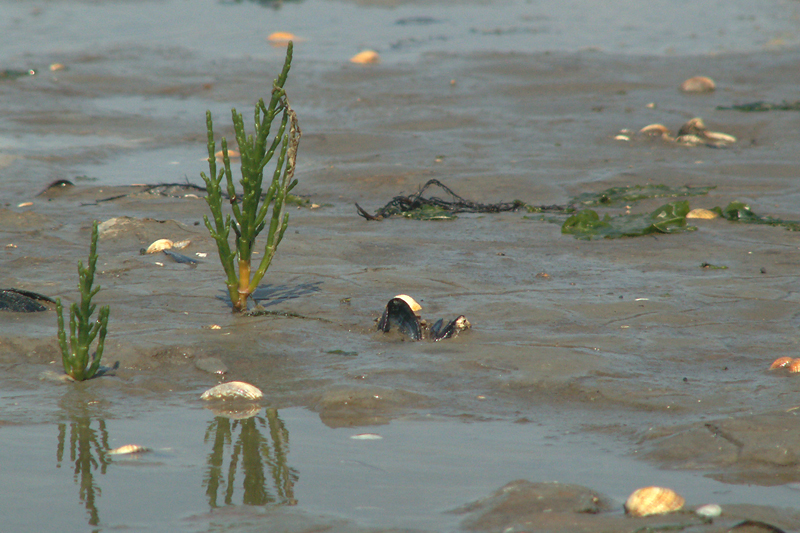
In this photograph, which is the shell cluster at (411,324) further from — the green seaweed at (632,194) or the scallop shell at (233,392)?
the green seaweed at (632,194)

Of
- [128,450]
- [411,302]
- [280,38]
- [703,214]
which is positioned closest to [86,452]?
[128,450]

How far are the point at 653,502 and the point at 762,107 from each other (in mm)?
10712

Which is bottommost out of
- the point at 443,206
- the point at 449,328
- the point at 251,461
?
the point at 251,461

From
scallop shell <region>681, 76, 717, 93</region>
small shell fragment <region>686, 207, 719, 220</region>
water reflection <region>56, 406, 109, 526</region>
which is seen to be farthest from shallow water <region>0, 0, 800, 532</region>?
scallop shell <region>681, 76, 717, 93</region>

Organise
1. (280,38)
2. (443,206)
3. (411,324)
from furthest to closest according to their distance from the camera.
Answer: (280,38) < (443,206) < (411,324)

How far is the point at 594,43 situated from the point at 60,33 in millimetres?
11892

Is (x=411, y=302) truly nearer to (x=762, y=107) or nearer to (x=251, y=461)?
(x=251, y=461)

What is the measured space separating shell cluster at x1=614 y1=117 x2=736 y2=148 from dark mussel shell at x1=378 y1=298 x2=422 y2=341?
672 centimetres

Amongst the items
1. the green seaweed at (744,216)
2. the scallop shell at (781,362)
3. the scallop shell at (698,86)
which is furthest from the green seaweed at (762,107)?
the scallop shell at (781,362)

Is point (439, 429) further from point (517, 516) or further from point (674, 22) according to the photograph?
point (674, 22)

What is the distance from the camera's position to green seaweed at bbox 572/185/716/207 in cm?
772

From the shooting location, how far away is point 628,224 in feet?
22.2

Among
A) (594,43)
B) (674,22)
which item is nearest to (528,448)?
(594,43)

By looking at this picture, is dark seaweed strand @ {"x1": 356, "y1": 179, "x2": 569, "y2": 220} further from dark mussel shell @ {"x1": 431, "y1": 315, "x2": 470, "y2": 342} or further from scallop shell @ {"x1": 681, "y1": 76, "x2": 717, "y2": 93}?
scallop shell @ {"x1": 681, "y1": 76, "x2": 717, "y2": 93}
